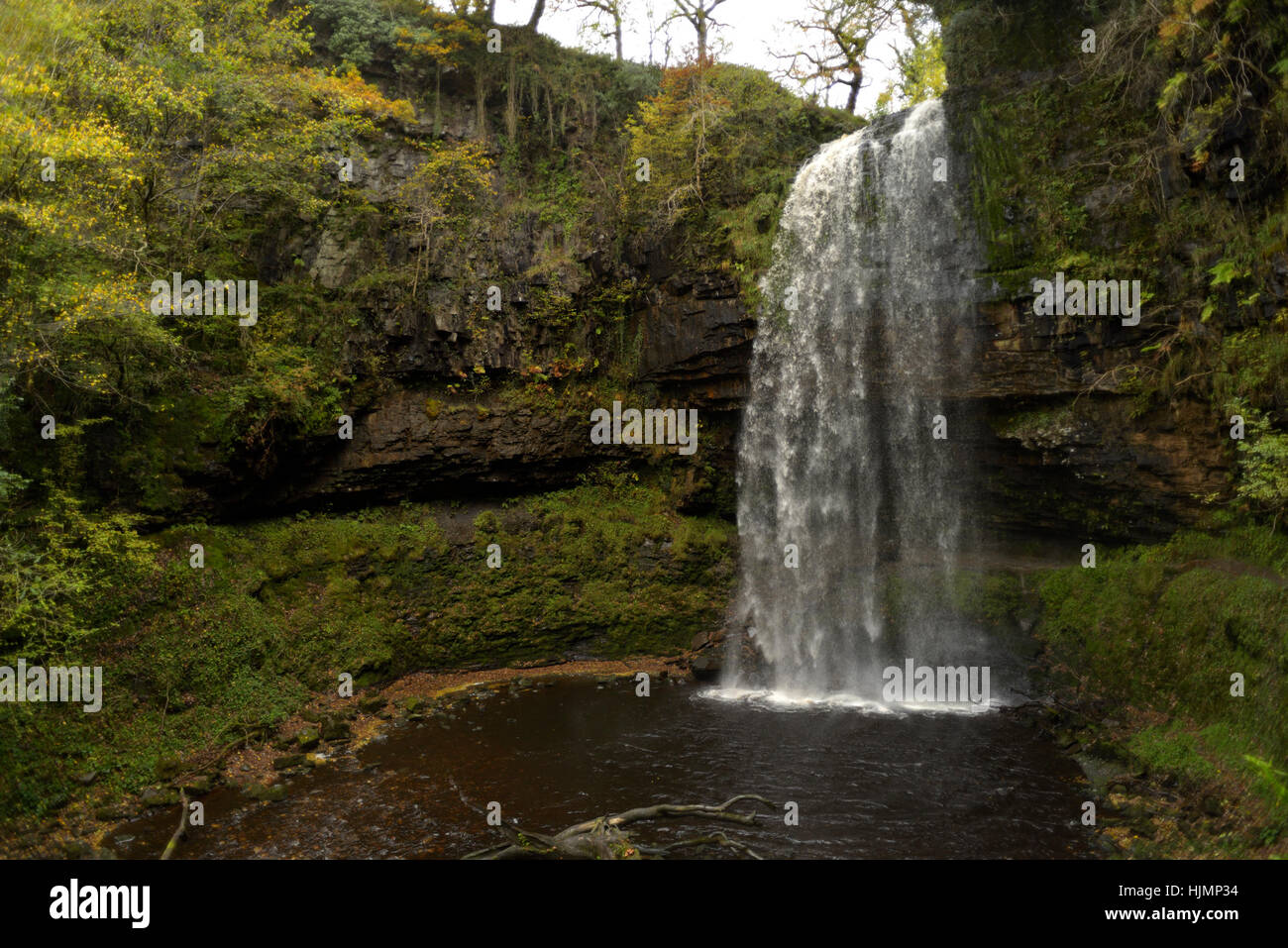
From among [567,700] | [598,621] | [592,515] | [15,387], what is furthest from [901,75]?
[15,387]

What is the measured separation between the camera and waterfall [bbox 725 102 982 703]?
1521cm

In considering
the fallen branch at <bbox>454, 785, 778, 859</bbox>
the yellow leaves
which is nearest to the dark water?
the fallen branch at <bbox>454, 785, 778, 859</bbox>

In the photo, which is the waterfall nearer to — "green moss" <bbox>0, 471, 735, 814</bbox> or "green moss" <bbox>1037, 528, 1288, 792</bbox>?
"green moss" <bbox>0, 471, 735, 814</bbox>

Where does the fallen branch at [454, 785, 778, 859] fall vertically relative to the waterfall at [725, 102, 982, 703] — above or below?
below

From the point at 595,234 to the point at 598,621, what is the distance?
383 inches

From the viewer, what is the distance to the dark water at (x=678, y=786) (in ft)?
29.3

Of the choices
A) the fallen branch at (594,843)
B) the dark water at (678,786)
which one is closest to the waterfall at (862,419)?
the dark water at (678,786)

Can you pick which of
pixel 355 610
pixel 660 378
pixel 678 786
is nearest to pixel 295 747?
pixel 355 610

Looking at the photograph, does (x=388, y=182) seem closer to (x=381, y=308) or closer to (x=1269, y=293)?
(x=381, y=308)

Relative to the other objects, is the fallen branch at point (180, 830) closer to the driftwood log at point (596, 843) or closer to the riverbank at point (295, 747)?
the riverbank at point (295, 747)

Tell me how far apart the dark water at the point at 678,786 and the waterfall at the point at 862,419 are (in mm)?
2666

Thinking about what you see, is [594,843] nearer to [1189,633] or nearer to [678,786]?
[678,786]

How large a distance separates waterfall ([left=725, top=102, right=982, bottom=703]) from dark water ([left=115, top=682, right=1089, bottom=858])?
8.75ft

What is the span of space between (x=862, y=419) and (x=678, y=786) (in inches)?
345
